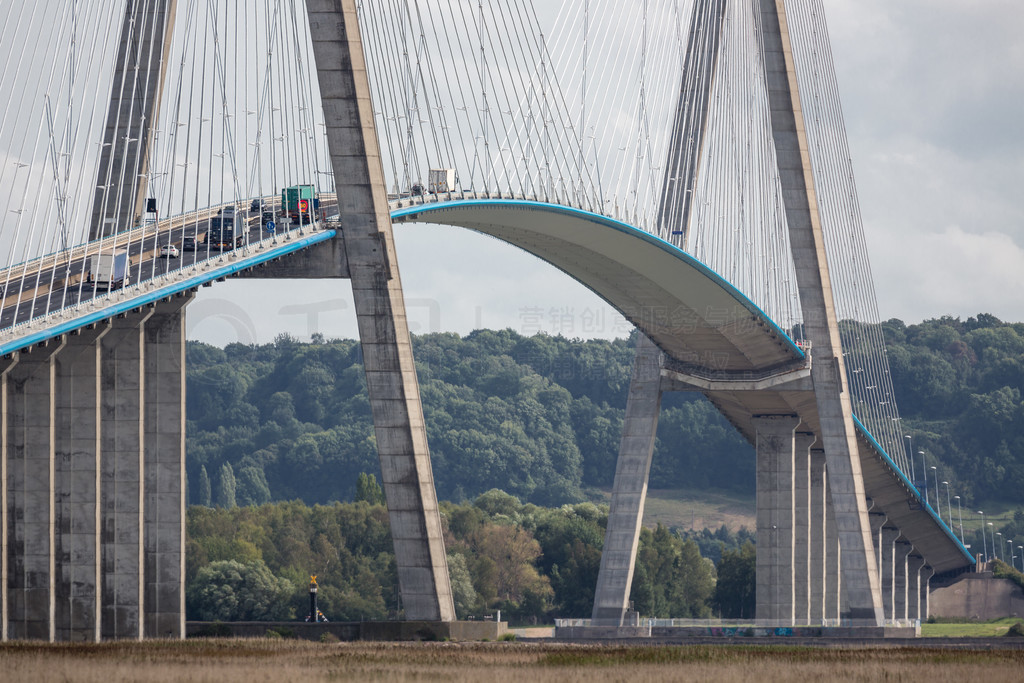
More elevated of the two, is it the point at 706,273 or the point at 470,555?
the point at 706,273

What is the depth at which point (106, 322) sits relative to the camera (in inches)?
1940

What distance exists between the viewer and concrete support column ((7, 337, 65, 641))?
49.4m

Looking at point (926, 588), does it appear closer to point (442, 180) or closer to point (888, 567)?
point (888, 567)

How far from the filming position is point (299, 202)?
5344cm

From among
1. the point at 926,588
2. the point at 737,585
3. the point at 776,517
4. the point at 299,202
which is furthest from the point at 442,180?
the point at 926,588

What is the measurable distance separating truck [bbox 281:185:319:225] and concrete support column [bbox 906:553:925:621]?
101983 mm

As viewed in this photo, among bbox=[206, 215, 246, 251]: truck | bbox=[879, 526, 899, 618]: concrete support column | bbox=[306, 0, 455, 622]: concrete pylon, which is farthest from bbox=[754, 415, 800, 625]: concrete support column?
bbox=[206, 215, 246, 251]: truck

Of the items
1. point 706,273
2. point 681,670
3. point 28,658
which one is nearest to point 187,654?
point 28,658

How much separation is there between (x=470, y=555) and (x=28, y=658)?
95.5m

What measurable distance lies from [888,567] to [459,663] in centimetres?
10310

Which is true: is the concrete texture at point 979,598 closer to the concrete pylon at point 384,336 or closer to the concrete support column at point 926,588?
the concrete support column at point 926,588

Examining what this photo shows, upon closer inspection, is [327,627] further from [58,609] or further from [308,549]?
[308,549]

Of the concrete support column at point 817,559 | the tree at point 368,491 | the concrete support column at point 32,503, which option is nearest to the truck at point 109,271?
the concrete support column at point 32,503

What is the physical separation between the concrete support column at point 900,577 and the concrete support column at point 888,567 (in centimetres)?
105
